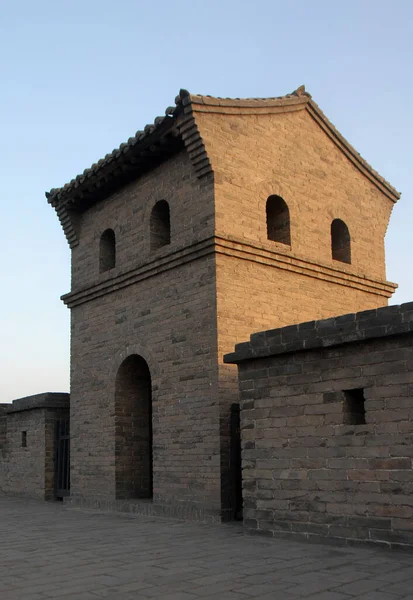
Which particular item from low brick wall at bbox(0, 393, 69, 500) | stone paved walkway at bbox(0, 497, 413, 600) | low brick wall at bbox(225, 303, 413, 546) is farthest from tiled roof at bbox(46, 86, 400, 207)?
stone paved walkway at bbox(0, 497, 413, 600)

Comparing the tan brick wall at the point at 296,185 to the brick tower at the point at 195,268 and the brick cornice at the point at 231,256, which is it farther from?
the brick cornice at the point at 231,256

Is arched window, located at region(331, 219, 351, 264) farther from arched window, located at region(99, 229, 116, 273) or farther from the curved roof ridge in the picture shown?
arched window, located at region(99, 229, 116, 273)

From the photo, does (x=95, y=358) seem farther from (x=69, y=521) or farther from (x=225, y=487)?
(x=225, y=487)

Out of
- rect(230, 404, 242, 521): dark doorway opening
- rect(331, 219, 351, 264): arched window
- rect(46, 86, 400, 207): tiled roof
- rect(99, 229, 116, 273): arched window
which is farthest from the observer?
rect(99, 229, 116, 273): arched window

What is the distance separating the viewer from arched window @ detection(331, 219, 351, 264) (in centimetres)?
1306

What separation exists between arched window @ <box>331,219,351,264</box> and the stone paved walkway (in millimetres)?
5919

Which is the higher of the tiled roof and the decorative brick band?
the tiled roof

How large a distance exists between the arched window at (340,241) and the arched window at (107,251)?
4.35 m

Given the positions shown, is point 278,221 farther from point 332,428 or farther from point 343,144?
point 332,428

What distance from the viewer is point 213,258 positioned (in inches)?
413

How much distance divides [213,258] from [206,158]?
5.39 ft

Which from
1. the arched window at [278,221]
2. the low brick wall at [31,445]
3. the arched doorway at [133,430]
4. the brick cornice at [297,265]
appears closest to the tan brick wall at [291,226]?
the brick cornice at [297,265]

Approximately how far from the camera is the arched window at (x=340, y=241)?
42.9ft

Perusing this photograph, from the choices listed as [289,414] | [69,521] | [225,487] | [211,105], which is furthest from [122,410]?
[211,105]
